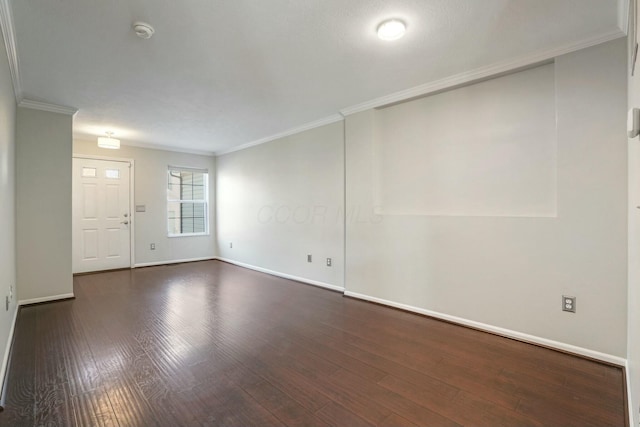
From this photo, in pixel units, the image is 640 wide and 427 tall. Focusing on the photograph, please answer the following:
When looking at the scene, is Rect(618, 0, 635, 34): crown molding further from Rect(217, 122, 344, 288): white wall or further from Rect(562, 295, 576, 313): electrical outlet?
Rect(217, 122, 344, 288): white wall

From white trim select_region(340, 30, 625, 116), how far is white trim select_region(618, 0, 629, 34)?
79 millimetres

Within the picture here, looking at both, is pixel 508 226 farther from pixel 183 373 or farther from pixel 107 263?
pixel 107 263

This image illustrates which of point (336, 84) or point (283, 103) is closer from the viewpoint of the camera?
point (336, 84)

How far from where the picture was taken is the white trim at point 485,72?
2.29 m

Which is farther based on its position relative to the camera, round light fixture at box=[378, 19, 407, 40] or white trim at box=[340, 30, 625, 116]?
white trim at box=[340, 30, 625, 116]

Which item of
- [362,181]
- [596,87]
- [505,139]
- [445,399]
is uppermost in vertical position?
[596,87]

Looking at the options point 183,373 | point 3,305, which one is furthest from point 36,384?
point 183,373

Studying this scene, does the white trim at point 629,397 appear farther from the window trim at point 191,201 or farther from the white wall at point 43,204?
the window trim at point 191,201

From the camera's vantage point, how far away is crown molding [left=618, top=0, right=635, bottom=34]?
1.86m

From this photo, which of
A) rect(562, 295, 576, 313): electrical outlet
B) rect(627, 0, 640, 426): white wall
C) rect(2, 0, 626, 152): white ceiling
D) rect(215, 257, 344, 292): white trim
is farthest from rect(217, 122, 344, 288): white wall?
rect(627, 0, 640, 426): white wall

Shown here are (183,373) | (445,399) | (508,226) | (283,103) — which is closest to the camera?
(445,399)

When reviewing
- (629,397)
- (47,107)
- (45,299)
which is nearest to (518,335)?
(629,397)

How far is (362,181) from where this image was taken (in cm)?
385

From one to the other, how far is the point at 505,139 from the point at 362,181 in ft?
5.31
